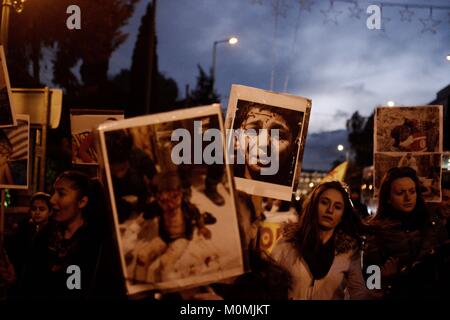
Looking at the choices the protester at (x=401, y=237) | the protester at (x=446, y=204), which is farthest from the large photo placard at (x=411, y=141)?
the protester at (x=401, y=237)

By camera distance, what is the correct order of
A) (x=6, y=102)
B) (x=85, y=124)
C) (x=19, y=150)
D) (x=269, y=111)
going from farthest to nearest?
(x=85, y=124) → (x=19, y=150) → (x=6, y=102) → (x=269, y=111)

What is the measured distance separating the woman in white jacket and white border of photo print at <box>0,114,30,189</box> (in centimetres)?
224

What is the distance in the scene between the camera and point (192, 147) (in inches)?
114

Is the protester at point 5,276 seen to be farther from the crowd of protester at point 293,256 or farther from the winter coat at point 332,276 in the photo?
the winter coat at point 332,276

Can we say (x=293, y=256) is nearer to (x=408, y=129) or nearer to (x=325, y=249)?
(x=325, y=249)

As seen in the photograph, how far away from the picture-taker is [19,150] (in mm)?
4699

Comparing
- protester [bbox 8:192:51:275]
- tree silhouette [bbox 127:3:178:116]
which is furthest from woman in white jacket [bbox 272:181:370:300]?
tree silhouette [bbox 127:3:178:116]

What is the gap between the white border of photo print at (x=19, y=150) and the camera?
4.69m

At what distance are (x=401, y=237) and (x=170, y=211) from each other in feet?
6.01

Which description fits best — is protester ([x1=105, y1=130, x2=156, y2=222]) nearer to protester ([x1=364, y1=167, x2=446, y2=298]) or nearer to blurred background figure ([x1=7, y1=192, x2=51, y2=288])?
protester ([x1=364, y1=167, x2=446, y2=298])

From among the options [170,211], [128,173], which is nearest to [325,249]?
[170,211]

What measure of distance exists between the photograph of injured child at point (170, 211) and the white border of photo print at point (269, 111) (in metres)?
0.86

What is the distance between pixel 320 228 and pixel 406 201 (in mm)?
840
